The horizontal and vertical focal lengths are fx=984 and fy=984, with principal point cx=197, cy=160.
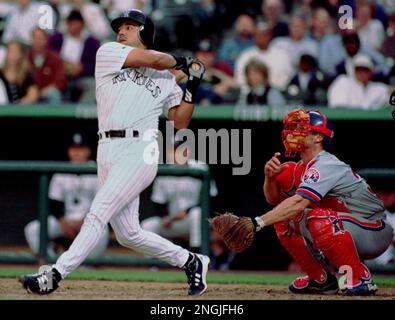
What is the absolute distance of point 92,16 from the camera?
33.4 feet

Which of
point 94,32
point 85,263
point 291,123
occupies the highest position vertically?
point 94,32

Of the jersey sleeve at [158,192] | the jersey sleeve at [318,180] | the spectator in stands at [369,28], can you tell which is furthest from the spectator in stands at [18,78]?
the jersey sleeve at [318,180]

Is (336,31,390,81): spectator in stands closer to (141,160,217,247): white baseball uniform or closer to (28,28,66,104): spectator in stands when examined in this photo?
(141,160,217,247): white baseball uniform

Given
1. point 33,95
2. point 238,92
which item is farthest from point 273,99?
point 33,95

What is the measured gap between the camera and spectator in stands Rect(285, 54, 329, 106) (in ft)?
28.8

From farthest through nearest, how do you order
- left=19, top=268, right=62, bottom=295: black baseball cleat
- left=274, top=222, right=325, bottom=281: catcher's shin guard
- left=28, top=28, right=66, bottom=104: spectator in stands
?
left=28, top=28, right=66, bottom=104: spectator in stands < left=274, top=222, right=325, bottom=281: catcher's shin guard < left=19, top=268, right=62, bottom=295: black baseball cleat

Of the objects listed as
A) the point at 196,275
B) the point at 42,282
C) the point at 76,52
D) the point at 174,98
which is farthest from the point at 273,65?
the point at 42,282

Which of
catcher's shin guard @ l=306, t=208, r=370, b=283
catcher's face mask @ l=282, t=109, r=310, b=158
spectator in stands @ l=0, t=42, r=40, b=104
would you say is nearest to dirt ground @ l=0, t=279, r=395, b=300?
catcher's shin guard @ l=306, t=208, r=370, b=283

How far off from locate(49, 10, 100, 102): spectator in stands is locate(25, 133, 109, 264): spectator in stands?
1103mm

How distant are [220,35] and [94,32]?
1313mm

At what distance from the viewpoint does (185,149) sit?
840cm

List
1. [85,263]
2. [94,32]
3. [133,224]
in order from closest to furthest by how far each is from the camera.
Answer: [133,224] < [85,263] < [94,32]

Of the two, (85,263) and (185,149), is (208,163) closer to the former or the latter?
(185,149)

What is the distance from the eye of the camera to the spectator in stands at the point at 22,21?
9.79 metres
